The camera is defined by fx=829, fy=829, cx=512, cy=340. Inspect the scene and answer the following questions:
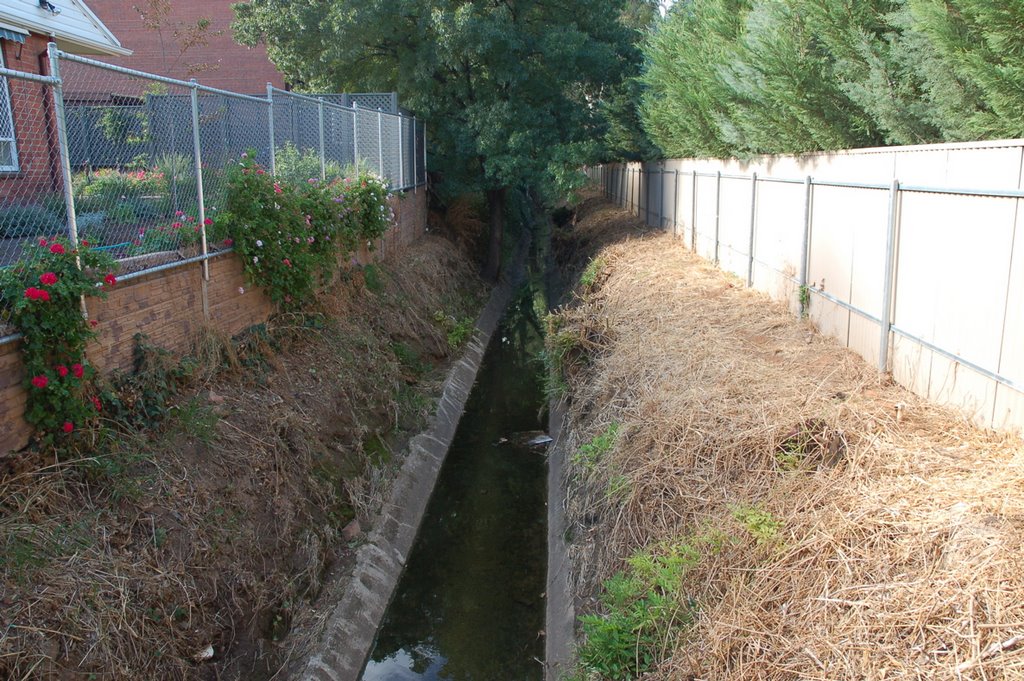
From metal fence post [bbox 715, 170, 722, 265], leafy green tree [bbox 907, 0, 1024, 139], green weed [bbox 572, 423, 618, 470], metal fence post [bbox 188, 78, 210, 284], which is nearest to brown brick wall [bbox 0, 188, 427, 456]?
metal fence post [bbox 188, 78, 210, 284]

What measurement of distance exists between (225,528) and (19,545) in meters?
1.67

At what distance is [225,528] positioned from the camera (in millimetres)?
6031

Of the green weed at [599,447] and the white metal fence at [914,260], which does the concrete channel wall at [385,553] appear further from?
the white metal fence at [914,260]

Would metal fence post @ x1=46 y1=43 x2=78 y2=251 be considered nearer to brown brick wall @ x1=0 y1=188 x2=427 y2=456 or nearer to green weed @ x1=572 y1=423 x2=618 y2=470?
brown brick wall @ x1=0 y1=188 x2=427 y2=456

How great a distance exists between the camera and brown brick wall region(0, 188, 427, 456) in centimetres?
485

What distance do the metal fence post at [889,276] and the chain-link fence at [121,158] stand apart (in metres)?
5.72

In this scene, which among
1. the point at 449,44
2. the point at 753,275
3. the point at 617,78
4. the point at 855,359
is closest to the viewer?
the point at 855,359

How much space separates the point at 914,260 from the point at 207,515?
5.38 metres

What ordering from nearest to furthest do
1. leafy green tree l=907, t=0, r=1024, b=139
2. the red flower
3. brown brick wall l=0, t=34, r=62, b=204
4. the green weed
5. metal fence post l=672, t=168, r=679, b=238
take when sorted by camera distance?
the red flower < brown brick wall l=0, t=34, r=62, b=204 < leafy green tree l=907, t=0, r=1024, b=139 < the green weed < metal fence post l=672, t=168, r=679, b=238

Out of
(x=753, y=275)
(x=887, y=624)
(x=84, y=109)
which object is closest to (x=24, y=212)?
(x=84, y=109)

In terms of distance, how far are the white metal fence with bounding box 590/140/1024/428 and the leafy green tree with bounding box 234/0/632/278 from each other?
7885 millimetres

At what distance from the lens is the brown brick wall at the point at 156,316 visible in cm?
485

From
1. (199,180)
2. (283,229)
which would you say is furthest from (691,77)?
(199,180)

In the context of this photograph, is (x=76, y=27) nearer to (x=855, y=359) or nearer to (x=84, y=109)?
(x=84, y=109)
